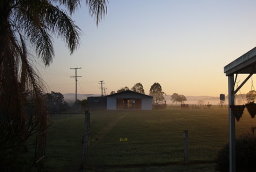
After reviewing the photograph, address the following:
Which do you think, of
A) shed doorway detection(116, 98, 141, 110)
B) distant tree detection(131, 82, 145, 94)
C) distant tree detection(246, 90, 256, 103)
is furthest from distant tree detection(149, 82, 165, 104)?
distant tree detection(246, 90, 256, 103)

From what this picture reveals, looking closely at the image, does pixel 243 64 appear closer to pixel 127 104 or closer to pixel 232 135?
pixel 232 135

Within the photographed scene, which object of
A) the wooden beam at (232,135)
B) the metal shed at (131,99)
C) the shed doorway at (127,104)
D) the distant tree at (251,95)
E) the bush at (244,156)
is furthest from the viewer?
the shed doorway at (127,104)

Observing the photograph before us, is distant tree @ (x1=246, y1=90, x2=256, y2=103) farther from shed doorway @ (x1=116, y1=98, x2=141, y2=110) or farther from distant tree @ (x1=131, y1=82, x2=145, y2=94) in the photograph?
distant tree @ (x1=131, y1=82, x2=145, y2=94)

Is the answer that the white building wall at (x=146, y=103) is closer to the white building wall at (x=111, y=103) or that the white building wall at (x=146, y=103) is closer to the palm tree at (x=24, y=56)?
the white building wall at (x=111, y=103)

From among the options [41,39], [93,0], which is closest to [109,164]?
[41,39]

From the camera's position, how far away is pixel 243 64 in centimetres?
989

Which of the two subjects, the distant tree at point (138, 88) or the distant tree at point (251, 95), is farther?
the distant tree at point (138, 88)

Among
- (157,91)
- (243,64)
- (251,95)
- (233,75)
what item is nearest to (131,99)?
(251,95)

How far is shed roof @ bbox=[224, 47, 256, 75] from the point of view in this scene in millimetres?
9209

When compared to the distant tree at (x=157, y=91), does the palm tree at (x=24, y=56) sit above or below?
below

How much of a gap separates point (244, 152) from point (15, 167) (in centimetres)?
603

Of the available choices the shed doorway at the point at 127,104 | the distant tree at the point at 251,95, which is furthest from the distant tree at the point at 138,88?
the distant tree at the point at 251,95

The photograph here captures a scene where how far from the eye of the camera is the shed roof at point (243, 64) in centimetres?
921

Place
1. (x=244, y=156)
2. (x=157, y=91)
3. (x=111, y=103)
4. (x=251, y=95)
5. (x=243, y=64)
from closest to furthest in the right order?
(x=243, y=64) → (x=244, y=156) → (x=251, y=95) → (x=111, y=103) → (x=157, y=91)
